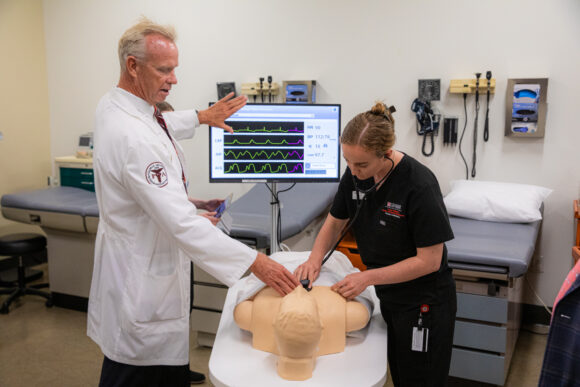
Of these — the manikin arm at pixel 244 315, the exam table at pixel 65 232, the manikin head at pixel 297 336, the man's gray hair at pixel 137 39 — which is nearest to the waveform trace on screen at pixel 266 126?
the man's gray hair at pixel 137 39

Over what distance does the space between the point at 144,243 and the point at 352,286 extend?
24.1 inches

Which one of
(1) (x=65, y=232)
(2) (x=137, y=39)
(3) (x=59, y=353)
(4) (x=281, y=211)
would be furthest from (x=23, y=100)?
(2) (x=137, y=39)

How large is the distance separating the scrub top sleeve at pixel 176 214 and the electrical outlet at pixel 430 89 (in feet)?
6.65

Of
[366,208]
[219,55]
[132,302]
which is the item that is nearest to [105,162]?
[132,302]

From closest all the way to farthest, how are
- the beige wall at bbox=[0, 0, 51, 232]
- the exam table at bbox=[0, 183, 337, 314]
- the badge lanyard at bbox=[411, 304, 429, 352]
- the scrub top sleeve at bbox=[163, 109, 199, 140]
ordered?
the badge lanyard at bbox=[411, 304, 429, 352], the scrub top sleeve at bbox=[163, 109, 199, 140], the exam table at bbox=[0, 183, 337, 314], the beige wall at bbox=[0, 0, 51, 232]

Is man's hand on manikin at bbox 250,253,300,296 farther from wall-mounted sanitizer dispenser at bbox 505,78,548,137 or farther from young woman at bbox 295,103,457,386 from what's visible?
wall-mounted sanitizer dispenser at bbox 505,78,548,137

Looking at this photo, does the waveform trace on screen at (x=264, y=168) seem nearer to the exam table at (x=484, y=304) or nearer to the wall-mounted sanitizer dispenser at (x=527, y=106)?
the exam table at (x=484, y=304)

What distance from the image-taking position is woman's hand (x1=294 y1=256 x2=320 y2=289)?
153cm

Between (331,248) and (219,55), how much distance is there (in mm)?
2347

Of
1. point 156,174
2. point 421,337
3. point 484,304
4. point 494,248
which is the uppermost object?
point 156,174

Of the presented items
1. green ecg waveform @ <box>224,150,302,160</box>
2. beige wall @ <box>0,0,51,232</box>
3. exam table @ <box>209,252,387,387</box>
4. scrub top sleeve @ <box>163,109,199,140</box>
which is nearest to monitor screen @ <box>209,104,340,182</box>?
green ecg waveform @ <box>224,150,302,160</box>

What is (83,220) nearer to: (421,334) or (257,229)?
→ (257,229)

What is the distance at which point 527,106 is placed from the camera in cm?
288

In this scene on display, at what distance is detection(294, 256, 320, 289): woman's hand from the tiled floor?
1.19m
